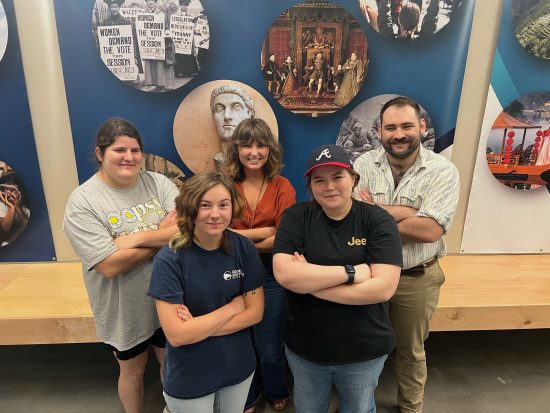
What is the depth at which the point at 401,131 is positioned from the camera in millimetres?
1580

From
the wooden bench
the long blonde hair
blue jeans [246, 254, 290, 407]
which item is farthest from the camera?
the wooden bench

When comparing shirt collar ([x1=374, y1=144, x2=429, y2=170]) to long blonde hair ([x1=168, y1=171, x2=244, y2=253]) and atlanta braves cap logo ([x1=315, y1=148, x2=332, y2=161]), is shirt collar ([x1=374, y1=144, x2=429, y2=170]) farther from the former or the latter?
long blonde hair ([x1=168, y1=171, x2=244, y2=253])

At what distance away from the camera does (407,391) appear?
1931 mm

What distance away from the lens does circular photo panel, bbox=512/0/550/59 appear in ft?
7.12

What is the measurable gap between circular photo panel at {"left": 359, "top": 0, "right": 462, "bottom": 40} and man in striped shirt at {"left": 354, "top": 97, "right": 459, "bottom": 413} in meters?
0.80

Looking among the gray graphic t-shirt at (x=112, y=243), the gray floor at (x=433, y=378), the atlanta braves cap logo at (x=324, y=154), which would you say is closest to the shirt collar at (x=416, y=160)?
the atlanta braves cap logo at (x=324, y=154)

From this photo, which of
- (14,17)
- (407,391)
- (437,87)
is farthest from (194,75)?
(407,391)

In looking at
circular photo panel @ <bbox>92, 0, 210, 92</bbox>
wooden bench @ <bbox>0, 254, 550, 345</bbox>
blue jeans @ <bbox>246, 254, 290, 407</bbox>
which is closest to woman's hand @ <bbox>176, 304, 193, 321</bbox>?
blue jeans @ <bbox>246, 254, 290, 407</bbox>

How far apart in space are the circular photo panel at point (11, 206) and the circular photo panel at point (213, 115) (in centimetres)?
104

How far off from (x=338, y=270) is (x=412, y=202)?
60cm

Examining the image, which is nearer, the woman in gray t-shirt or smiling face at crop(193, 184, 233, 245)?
smiling face at crop(193, 184, 233, 245)

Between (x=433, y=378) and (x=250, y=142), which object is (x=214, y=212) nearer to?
(x=250, y=142)

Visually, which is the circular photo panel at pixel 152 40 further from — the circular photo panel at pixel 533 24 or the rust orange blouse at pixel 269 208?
the circular photo panel at pixel 533 24

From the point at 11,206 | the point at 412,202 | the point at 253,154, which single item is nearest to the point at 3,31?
the point at 11,206
